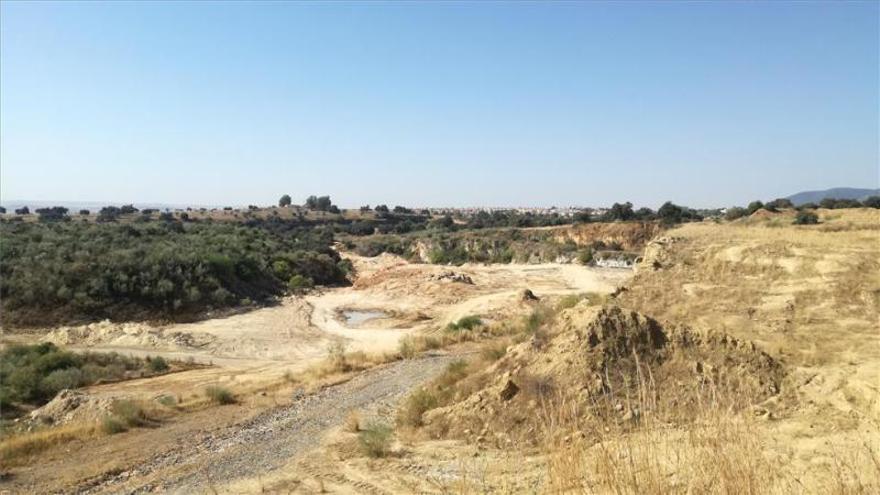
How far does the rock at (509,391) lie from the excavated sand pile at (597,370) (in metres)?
0.02

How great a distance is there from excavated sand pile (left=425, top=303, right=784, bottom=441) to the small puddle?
2465 cm

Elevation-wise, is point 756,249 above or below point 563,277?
above

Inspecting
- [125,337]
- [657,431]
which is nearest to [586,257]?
[125,337]

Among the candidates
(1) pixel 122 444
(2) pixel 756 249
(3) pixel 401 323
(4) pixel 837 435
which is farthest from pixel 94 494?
(3) pixel 401 323

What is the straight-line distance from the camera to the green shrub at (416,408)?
40.5 feet

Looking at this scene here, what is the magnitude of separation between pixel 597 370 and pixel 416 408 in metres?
4.07

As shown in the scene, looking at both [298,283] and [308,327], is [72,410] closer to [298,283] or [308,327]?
[308,327]

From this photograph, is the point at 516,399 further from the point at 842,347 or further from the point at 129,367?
the point at 129,367

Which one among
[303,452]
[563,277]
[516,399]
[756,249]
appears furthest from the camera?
[563,277]

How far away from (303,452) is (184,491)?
7.75 ft

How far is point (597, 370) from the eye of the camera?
431 inches

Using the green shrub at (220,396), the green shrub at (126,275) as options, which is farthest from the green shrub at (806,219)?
the green shrub at (126,275)

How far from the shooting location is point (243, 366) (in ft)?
82.0

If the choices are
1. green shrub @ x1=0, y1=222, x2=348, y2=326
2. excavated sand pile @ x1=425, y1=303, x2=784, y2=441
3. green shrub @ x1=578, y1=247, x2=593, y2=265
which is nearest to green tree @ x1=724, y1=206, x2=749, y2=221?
green shrub @ x1=578, y1=247, x2=593, y2=265
